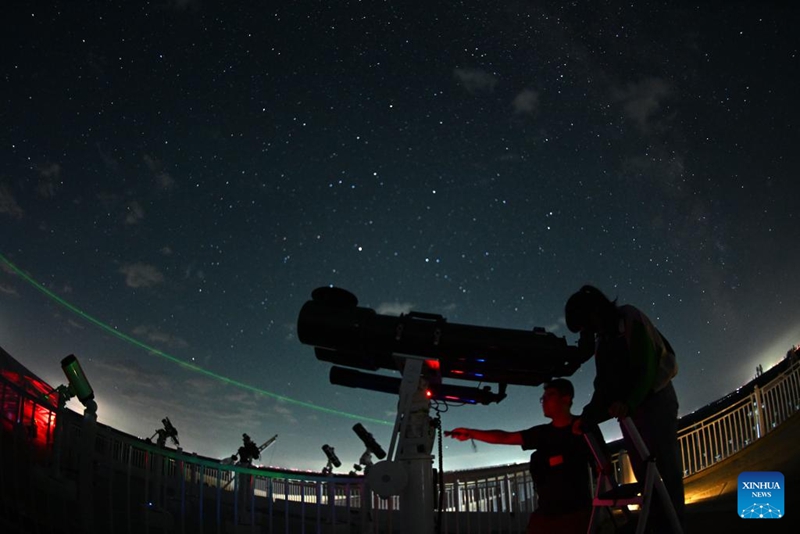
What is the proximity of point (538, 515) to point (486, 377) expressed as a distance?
5.00 feet

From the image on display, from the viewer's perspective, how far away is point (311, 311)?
5.07m

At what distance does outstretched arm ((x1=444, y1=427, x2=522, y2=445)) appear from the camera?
4152 mm

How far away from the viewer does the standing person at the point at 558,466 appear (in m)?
3.71

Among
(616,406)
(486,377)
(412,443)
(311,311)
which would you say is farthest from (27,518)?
(616,406)

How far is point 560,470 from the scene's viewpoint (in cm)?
384

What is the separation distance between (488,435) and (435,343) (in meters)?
0.89

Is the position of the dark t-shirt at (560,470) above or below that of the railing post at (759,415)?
below

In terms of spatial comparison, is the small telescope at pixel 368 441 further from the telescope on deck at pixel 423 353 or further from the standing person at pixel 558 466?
the standing person at pixel 558 466

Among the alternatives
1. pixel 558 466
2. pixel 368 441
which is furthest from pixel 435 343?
pixel 368 441

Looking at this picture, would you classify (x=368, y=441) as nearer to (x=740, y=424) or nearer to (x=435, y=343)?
(x=435, y=343)

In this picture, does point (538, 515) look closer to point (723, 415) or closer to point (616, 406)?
point (616, 406)

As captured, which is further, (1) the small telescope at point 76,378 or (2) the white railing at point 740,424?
(2) the white railing at point 740,424

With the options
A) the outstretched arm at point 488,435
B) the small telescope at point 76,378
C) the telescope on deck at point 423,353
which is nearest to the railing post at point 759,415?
the telescope on deck at point 423,353

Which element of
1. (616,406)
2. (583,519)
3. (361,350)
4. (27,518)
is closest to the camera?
(616,406)
